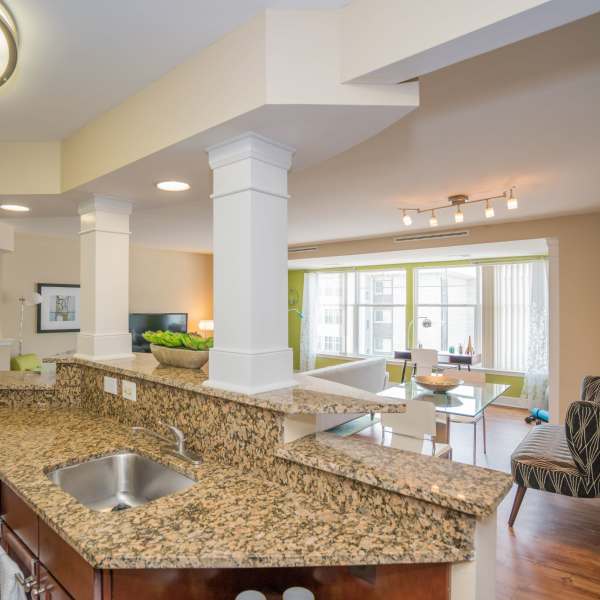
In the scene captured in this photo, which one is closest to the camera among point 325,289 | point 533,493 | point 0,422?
point 0,422

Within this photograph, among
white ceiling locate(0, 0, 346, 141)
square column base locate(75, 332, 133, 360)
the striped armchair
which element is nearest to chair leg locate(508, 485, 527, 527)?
the striped armchair

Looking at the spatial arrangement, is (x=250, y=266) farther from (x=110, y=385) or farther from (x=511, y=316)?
(x=511, y=316)

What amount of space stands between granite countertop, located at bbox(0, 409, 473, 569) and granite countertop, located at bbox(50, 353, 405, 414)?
255 mm

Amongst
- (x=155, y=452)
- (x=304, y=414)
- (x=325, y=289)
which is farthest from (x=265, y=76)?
(x=325, y=289)

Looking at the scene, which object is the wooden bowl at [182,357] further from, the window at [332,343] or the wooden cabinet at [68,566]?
the window at [332,343]

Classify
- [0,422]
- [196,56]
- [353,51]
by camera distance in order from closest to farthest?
[353,51], [196,56], [0,422]

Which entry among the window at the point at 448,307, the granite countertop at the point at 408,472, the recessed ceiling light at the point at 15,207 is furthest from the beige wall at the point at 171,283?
the granite countertop at the point at 408,472

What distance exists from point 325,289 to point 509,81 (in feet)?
23.2

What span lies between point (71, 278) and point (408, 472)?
6.27 meters

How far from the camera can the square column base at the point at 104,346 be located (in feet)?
7.39

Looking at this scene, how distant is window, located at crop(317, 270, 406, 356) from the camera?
788 centimetres

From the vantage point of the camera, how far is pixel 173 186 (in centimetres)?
204

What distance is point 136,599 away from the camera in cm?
103

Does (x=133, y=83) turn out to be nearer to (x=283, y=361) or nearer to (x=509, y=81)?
(x=283, y=361)
